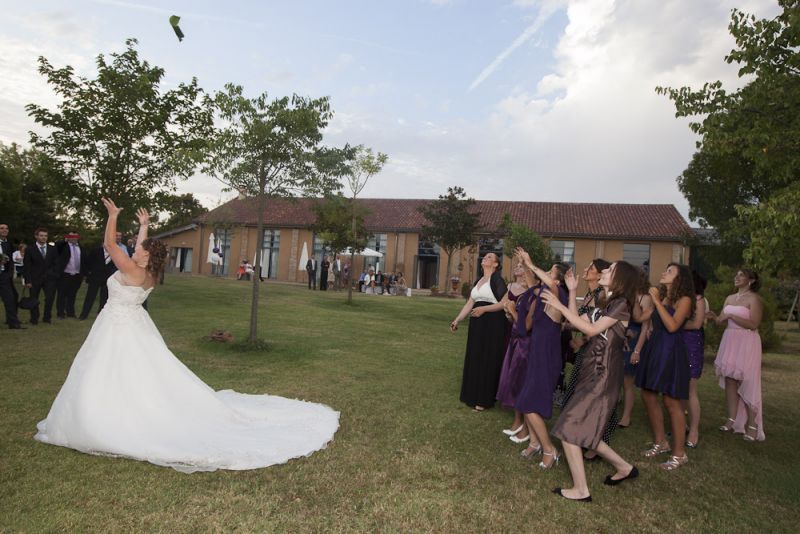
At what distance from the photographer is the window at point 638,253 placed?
35.6 m

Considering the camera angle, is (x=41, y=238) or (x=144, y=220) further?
(x=41, y=238)

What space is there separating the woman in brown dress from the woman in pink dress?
9.24 feet

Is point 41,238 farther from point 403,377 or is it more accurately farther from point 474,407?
point 474,407

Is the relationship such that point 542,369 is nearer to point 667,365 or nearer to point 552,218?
point 667,365

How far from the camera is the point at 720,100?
7438 millimetres

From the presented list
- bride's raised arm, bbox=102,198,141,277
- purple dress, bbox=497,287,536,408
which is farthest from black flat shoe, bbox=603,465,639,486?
bride's raised arm, bbox=102,198,141,277

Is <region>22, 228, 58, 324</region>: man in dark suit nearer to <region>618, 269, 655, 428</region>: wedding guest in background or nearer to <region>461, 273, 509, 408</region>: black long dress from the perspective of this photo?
<region>461, 273, 509, 408</region>: black long dress

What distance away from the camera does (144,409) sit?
465cm

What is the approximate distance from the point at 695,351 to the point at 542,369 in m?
2.34

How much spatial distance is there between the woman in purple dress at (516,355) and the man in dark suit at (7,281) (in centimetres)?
938

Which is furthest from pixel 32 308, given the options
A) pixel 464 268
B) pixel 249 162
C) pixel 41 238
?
pixel 464 268

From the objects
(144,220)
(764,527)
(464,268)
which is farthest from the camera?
(464,268)

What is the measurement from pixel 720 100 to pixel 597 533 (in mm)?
6552

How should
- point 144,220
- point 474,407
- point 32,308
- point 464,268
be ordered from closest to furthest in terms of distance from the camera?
1. point 144,220
2. point 474,407
3. point 32,308
4. point 464,268
